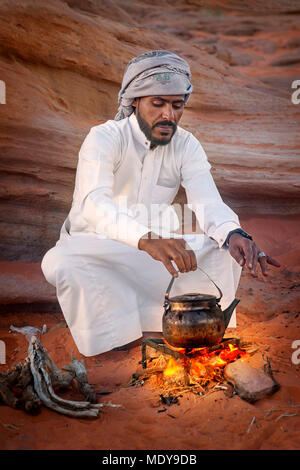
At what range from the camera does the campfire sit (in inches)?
109

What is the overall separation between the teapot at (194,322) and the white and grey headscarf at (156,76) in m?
1.59

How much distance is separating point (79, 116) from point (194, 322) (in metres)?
3.78

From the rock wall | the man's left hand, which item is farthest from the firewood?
the rock wall

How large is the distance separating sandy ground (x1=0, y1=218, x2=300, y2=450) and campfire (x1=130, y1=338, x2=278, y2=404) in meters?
0.06

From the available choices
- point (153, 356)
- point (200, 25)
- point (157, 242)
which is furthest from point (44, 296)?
point (200, 25)

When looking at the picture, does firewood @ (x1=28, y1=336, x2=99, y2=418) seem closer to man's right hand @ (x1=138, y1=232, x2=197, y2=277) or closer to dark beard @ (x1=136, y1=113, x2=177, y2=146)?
man's right hand @ (x1=138, y1=232, x2=197, y2=277)

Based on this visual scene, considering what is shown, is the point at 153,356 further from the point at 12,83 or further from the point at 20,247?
the point at 12,83

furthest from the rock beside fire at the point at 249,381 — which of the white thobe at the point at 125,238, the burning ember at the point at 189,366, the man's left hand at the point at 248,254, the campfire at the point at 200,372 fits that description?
the white thobe at the point at 125,238

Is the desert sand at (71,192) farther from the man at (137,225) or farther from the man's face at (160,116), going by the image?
the man's face at (160,116)

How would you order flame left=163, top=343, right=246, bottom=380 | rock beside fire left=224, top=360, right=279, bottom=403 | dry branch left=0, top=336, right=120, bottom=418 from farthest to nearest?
flame left=163, top=343, right=246, bottom=380, rock beside fire left=224, top=360, right=279, bottom=403, dry branch left=0, top=336, right=120, bottom=418

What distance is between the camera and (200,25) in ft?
41.0

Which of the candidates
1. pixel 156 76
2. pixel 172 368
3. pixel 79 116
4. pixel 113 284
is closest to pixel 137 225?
pixel 113 284

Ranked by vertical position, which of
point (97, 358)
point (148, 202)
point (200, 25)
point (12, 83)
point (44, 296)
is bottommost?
point (97, 358)

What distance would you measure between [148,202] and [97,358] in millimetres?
1412
